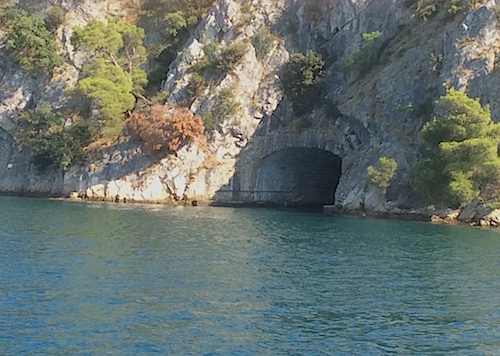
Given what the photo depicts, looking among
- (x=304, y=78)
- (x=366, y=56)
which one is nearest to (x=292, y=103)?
(x=304, y=78)

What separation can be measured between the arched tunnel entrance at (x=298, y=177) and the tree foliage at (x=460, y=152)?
1942cm

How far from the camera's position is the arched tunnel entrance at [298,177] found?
69062 millimetres

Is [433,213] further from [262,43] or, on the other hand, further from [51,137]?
[51,137]

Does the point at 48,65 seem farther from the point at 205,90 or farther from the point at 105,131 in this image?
the point at 205,90

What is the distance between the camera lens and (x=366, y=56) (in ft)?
214

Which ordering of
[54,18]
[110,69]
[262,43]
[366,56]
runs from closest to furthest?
[366,56] → [262,43] → [110,69] → [54,18]

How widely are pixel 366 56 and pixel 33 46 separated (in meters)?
41.6

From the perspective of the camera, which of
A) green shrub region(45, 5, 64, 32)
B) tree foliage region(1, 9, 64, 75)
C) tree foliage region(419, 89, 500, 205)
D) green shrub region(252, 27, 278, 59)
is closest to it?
tree foliage region(419, 89, 500, 205)

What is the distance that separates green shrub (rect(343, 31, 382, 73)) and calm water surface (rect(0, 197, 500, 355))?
2754 cm

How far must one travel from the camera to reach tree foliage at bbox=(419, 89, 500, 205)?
48281 mm

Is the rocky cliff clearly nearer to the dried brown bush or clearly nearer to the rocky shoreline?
the rocky shoreline

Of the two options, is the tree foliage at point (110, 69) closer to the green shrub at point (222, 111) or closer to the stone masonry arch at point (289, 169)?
the green shrub at point (222, 111)

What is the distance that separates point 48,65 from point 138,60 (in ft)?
36.6

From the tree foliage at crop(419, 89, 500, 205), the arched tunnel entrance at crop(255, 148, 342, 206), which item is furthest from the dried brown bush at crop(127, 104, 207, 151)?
the tree foliage at crop(419, 89, 500, 205)
